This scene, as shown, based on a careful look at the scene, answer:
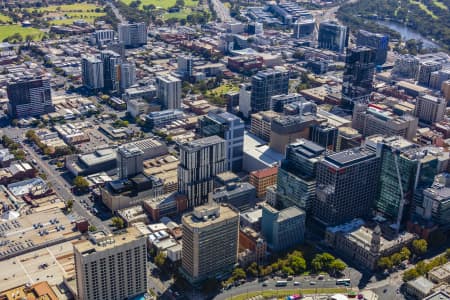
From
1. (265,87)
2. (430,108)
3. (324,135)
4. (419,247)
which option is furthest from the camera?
(430,108)

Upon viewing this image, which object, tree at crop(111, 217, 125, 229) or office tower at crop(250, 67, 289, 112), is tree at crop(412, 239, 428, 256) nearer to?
tree at crop(111, 217, 125, 229)

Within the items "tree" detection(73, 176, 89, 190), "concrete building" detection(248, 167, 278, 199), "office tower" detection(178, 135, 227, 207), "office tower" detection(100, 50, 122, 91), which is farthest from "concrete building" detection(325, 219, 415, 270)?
"office tower" detection(100, 50, 122, 91)

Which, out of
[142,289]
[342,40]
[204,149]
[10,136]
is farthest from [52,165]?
[342,40]

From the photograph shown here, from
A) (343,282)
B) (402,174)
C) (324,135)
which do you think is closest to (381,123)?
(324,135)

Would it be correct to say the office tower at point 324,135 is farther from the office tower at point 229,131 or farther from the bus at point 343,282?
the bus at point 343,282

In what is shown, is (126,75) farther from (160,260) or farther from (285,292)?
(285,292)

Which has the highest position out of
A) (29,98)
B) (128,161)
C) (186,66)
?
(186,66)
